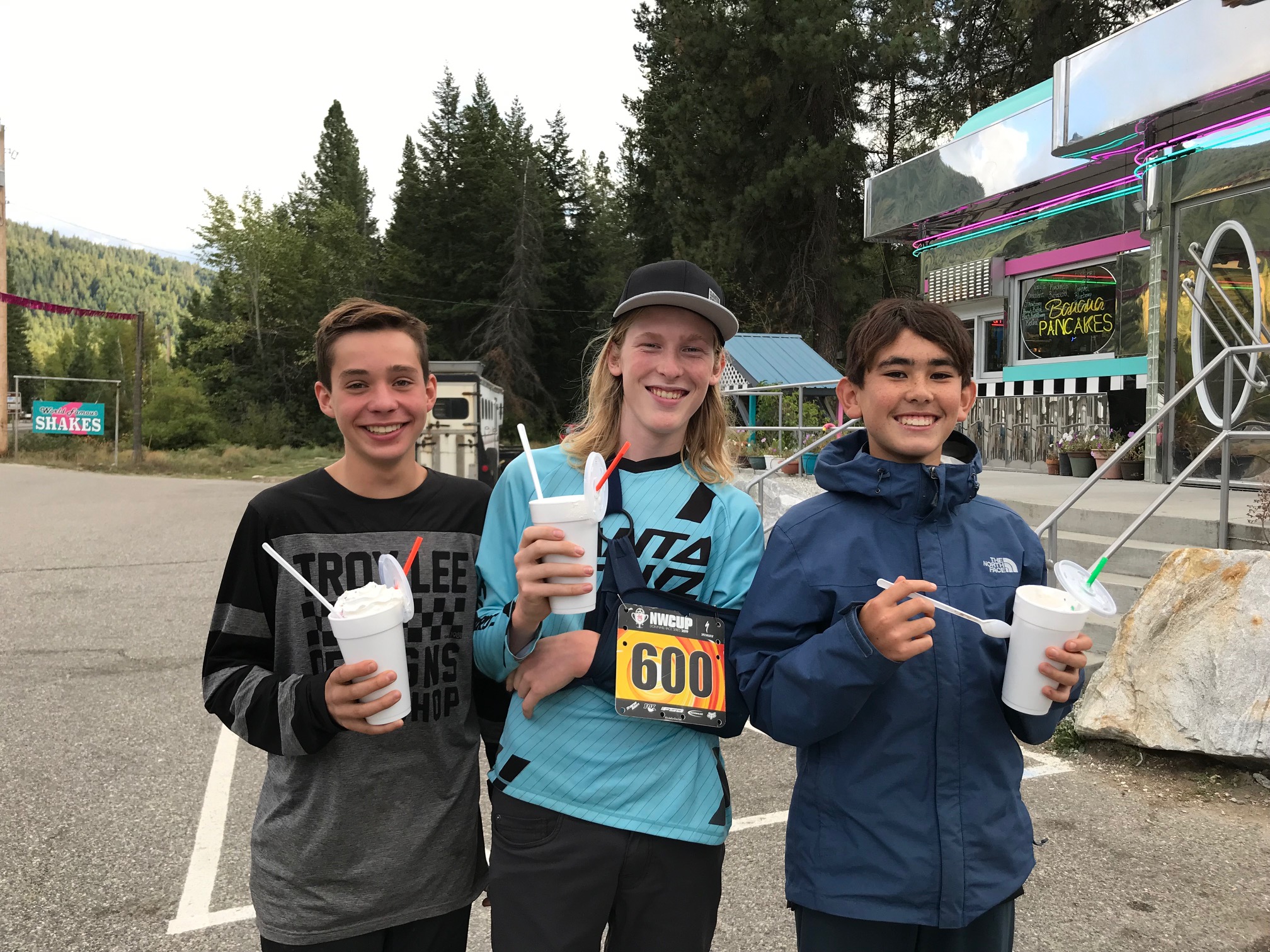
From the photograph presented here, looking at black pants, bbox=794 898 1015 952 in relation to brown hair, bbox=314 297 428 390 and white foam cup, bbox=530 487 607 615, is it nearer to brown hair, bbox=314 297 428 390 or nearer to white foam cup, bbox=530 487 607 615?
white foam cup, bbox=530 487 607 615

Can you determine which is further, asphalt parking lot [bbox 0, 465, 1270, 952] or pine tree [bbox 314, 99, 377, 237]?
pine tree [bbox 314, 99, 377, 237]

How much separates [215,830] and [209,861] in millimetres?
283

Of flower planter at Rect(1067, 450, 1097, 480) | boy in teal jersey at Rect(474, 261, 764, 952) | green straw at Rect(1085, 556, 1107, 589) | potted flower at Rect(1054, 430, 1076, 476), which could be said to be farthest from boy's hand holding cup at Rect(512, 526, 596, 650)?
potted flower at Rect(1054, 430, 1076, 476)

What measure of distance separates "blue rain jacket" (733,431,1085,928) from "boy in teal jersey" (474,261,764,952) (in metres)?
0.15

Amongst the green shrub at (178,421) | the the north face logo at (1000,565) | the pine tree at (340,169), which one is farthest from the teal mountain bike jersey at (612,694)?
the pine tree at (340,169)

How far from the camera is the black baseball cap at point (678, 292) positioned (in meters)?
1.84

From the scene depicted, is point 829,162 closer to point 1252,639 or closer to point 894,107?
point 894,107

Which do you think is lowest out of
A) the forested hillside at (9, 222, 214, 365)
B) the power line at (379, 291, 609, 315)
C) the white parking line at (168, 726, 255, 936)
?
the white parking line at (168, 726, 255, 936)

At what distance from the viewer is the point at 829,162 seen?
26859mm

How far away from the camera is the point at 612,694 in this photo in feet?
5.50

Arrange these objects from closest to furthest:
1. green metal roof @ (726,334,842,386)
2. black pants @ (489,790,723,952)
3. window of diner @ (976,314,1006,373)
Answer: black pants @ (489,790,723,952)
window of diner @ (976,314,1006,373)
green metal roof @ (726,334,842,386)

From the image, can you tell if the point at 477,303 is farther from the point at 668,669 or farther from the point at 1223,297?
the point at 668,669

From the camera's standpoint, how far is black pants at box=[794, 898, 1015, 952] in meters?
1.67

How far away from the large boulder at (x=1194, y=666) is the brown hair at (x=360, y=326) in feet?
12.9
